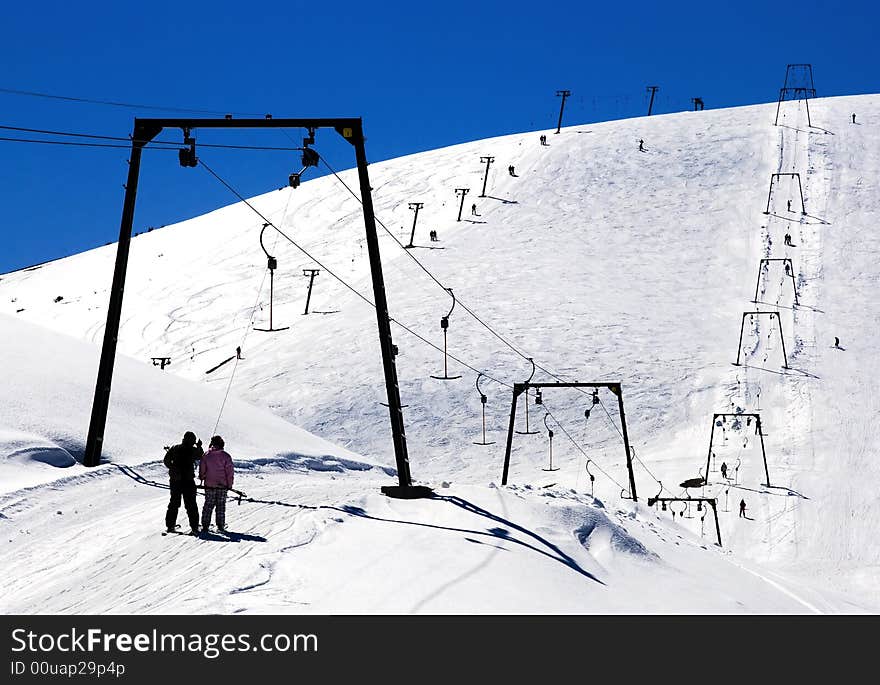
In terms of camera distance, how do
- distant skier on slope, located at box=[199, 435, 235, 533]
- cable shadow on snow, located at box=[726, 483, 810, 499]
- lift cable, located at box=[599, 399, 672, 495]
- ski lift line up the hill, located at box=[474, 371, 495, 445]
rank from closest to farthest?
distant skier on slope, located at box=[199, 435, 235, 533] → cable shadow on snow, located at box=[726, 483, 810, 499] → lift cable, located at box=[599, 399, 672, 495] → ski lift line up the hill, located at box=[474, 371, 495, 445]

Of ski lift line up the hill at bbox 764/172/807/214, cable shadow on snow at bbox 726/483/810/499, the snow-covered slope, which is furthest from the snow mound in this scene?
ski lift line up the hill at bbox 764/172/807/214

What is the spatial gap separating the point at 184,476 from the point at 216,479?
43cm

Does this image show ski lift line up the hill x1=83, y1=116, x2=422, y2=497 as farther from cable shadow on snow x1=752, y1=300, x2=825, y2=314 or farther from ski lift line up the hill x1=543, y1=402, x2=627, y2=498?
cable shadow on snow x1=752, y1=300, x2=825, y2=314

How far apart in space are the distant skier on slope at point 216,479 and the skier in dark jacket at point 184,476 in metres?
0.14

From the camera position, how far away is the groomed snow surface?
1583 centimetres

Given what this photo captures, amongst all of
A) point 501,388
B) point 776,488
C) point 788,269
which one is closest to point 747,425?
point 776,488

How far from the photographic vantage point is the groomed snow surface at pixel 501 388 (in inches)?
623

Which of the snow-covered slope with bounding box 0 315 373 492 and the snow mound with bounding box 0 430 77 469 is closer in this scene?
the snow mound with bounding box 0 430 77 469

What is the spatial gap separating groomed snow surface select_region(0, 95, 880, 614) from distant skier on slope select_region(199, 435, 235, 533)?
590mm

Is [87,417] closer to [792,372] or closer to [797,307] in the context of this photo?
[792,372]

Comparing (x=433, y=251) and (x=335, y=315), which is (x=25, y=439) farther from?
(x=433, y=251)

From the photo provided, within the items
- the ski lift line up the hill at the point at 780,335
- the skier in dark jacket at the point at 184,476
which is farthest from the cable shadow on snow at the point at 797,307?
the skier in dark jacket at the point at 184,476

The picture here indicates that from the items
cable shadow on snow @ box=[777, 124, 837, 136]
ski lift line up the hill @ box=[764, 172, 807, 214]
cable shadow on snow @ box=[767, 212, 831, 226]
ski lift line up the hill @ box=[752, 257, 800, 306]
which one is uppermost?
cable shadow on snow @ box=[777, 124, 837, 136]
